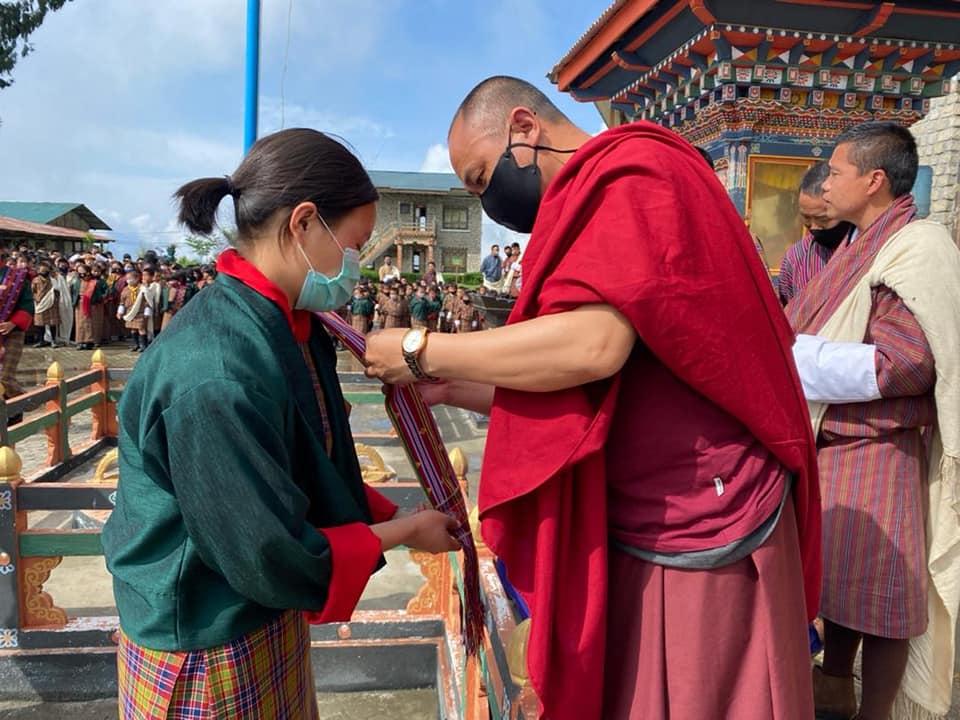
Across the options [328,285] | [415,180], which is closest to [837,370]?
[328,285]

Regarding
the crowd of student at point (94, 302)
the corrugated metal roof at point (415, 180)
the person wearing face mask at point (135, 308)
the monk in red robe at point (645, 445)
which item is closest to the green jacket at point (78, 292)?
the crowd of student at point (94, 302)

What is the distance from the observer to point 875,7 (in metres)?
5.00

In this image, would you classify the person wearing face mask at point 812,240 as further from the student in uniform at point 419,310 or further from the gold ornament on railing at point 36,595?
the student in uniform at point 419,310

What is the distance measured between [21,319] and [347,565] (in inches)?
270

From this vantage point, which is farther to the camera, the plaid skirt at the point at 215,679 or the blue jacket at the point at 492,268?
the blue jacket at the point at 492,268

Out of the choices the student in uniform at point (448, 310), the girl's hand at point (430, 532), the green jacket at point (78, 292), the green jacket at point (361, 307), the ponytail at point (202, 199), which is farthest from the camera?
the student in uniform at point (448, 310)

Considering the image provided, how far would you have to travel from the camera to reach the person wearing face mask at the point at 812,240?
2955 millimetres

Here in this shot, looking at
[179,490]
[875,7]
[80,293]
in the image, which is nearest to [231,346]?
[179,490]

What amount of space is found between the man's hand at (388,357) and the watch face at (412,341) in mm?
17

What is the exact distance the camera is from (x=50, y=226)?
119ft

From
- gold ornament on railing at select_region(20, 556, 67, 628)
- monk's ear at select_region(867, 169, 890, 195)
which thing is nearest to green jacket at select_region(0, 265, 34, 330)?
gold ornament on railing at select_region(20, 556, 67, 628)

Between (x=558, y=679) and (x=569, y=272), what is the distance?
2.48 ft

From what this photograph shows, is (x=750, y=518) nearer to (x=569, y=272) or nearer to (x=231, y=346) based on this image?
(x=569, y=272)

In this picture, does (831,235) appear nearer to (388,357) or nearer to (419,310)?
(388,357)
